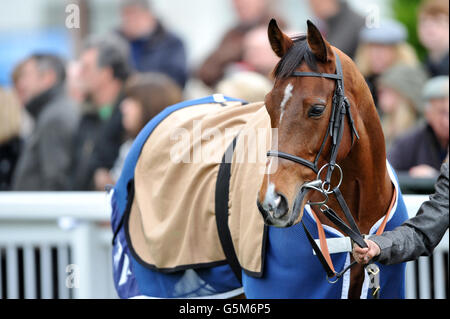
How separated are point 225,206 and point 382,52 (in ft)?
9.16

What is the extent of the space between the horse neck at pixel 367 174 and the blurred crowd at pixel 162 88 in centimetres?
162

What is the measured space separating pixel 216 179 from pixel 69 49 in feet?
26.6

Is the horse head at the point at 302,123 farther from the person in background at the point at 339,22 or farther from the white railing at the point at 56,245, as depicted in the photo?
the person in background at the point at 339,22

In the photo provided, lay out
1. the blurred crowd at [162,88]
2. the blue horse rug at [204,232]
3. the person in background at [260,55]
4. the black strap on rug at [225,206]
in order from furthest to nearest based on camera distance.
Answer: the person in background at [260,55] → the blurred crowd at [162,88] → the black strap on rug at [225,206] → the blue horse rug at [204,232]


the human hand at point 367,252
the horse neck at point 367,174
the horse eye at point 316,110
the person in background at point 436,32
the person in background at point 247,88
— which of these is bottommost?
the human hand at point 367,252

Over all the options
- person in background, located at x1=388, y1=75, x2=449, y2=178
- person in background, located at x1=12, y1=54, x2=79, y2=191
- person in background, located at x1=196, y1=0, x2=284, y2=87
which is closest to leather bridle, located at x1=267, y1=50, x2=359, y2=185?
person in background, located at x1=388, y1=75, x2=449, y2=178

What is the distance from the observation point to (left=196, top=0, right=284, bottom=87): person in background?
6.64m

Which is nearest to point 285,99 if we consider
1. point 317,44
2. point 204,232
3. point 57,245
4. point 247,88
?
point 317,44

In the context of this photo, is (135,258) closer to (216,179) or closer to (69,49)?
(216,179)

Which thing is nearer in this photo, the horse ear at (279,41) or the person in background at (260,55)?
the horse ear at (279,41)

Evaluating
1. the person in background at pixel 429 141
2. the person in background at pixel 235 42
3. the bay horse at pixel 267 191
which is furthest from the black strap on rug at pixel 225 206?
the person in background at pixel 235 42

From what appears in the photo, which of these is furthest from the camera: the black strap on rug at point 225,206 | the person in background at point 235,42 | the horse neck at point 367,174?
the person in background at point 235,42

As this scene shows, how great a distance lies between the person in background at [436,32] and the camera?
521 cm

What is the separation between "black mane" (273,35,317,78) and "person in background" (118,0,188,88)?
4023 mm
